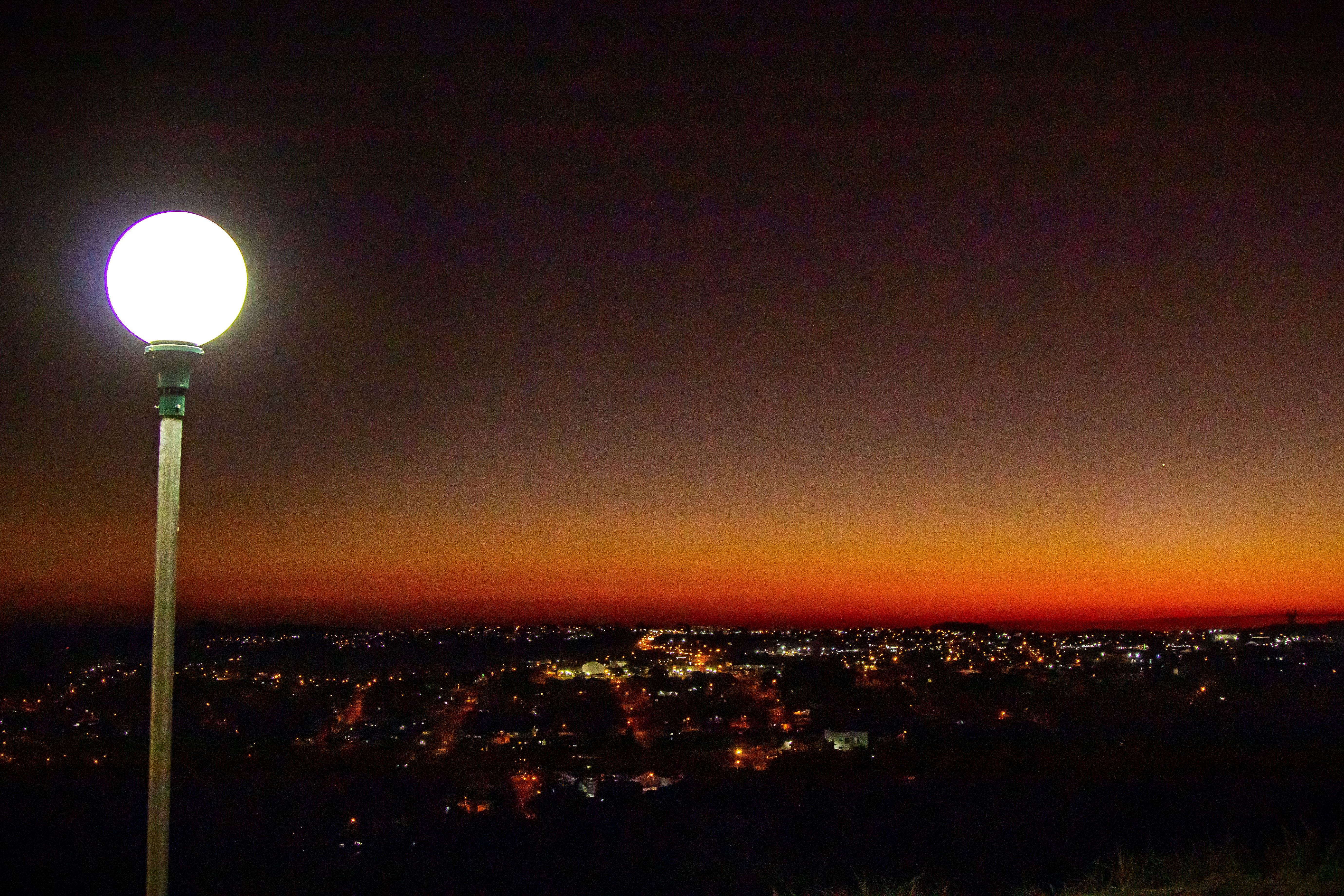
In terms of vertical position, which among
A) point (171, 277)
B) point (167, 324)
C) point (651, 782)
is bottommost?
point (651, 782)

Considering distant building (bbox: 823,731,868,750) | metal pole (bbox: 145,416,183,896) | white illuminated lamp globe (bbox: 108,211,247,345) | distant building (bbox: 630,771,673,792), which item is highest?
white illuminated lamp globe (bbox: 108,211,247,345)

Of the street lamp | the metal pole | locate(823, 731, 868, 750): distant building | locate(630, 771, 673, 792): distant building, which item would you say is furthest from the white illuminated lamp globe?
locate(823, 731, 868, 750): distant building

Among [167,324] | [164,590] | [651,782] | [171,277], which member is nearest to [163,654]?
[164,590]

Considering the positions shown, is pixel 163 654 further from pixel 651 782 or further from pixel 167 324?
pixel 651 782

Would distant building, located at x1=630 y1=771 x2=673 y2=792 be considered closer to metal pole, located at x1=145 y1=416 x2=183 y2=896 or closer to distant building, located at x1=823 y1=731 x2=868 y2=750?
distant building, located at x1=823 y1=731 x2=868 y2=750

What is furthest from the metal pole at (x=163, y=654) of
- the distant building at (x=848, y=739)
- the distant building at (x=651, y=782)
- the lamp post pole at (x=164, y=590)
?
the distant building at (x=848, y=739)

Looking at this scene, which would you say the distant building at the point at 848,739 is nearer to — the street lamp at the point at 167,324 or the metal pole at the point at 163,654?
the metal pole at the point at 163,654

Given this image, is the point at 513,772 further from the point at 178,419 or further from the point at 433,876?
the point at 178,419
